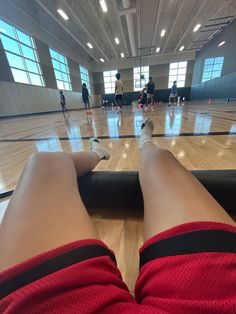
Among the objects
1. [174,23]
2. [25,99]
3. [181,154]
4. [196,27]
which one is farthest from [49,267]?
[196,27]

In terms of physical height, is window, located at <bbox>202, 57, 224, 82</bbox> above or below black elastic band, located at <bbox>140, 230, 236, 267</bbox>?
above

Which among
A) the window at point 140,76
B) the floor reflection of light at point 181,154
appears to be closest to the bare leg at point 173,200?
the floor reflection of light at point 181,154

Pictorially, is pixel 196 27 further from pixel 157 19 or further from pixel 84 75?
pixel 84 75

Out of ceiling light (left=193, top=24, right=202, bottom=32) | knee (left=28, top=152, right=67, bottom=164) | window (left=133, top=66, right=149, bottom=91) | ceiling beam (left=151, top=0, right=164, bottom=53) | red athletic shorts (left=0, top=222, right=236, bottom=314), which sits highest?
ceiling beam (left=151, top=0, right=164, bottom=53)

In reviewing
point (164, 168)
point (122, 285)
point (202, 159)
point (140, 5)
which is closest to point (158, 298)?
point (122, 285)

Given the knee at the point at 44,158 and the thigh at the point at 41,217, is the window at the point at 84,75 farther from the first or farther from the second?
the thigh at the point at 41,217

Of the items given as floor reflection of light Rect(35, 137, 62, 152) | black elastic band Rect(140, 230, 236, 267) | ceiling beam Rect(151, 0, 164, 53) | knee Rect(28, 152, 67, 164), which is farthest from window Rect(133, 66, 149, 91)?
black elastic band Rect(140, 230, 236, 267)

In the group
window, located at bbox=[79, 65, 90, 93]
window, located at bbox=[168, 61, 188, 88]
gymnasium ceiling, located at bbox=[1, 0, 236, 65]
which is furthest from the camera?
window, located at bbox=[168, 61, 188, 88]

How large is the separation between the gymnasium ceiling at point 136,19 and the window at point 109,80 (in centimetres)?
372

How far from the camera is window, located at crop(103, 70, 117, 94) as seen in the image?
15.3m

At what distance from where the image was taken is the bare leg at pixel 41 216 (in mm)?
262

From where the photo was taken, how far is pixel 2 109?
6387 millimetres

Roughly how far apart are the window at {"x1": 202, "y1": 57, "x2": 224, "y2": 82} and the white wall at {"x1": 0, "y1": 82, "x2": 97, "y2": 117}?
9599mm

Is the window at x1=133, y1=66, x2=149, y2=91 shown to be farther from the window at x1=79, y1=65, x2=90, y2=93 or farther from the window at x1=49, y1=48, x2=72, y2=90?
the window at x1=49, y1=48, x2=72, y2=90
